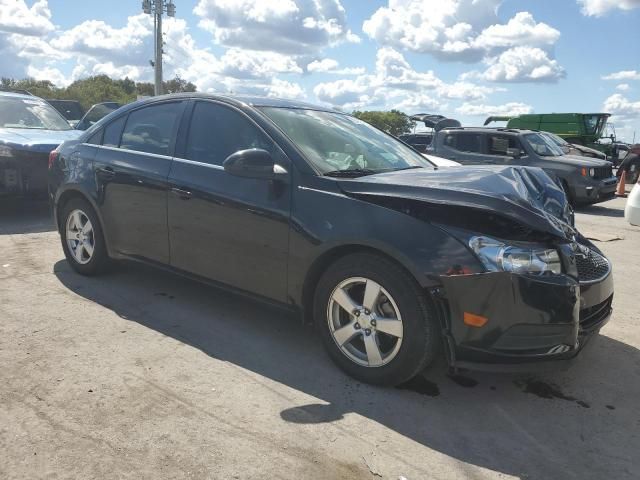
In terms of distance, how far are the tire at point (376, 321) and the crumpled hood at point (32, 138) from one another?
5434 mm

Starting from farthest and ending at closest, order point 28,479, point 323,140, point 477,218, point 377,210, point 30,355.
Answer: point 323,140
point 30,355
point 377,210
point 477,218
point 28,479

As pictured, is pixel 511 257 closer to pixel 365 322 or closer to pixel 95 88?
pixel 365 322

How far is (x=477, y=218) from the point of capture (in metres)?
2.90

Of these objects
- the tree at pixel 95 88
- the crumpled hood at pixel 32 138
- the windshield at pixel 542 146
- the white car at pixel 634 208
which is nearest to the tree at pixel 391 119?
the tree at pixel 95 88

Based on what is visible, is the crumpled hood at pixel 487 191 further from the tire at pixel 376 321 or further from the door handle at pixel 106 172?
the door handle at pixel 106 172

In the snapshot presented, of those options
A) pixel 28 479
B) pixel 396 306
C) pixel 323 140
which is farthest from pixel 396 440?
pixel 323 140

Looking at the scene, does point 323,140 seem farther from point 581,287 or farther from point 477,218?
point 581,287

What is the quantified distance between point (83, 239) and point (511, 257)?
3768 millimetres

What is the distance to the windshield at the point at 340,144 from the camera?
3674mm

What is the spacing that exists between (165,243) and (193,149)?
29.0 inches

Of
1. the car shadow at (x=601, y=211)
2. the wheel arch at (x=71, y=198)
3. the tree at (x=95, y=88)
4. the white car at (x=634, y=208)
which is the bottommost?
the car shadow at (x=601, y=211)

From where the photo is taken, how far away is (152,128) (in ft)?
14.9

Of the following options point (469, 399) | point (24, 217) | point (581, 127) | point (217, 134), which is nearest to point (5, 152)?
point (24, 217)

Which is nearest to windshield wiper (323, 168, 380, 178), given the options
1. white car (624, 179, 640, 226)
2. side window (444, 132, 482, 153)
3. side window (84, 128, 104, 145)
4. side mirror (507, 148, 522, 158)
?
side window (84, 128, 104, 145)
